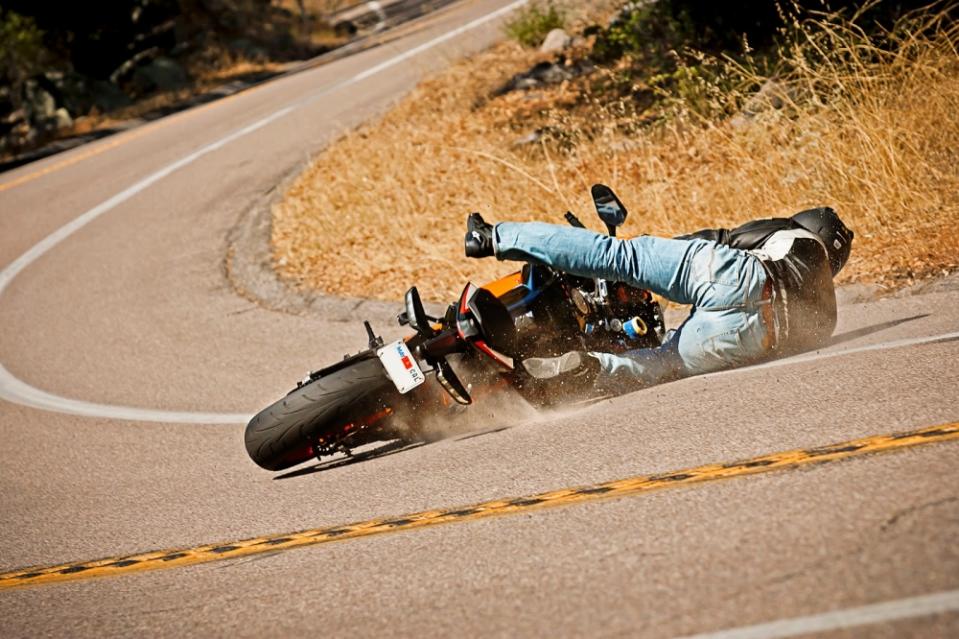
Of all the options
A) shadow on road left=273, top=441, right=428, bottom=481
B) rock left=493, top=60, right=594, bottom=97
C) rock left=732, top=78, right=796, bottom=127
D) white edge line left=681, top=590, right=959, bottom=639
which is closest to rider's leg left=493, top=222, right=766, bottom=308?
shadow on road left=273, top=441, right=428, bottom=481

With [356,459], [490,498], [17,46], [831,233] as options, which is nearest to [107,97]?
[17,46]

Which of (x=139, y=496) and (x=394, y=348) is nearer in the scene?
(x=394, y=348)

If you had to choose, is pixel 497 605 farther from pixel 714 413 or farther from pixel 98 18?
pixel 98 18

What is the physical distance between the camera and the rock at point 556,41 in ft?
57.8

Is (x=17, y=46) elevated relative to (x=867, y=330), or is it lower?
elevated

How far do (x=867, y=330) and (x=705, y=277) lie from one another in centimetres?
141

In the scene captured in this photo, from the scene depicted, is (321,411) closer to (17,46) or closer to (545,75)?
(545,75)

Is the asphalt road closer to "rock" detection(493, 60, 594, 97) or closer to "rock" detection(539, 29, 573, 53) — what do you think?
"rock" detection(493, 60, 594, 97)

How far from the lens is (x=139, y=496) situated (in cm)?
579

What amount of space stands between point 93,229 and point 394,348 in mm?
9695

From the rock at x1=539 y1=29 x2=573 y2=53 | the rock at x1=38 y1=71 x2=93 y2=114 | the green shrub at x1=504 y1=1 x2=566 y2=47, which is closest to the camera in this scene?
the rock at x1=539 y1=29 x2=573 y2=53

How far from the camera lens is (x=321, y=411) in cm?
518

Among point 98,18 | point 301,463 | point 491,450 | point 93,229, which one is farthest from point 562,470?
point 98,18

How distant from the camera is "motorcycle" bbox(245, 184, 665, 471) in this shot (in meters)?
5.06
